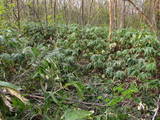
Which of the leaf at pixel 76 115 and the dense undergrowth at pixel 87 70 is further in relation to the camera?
the dense undergrowth at pixel 87 70

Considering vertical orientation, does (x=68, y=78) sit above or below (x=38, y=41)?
below

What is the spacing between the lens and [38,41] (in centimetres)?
511

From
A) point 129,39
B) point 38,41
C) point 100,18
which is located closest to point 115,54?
point 129,39

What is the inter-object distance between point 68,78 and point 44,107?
1.69 meters

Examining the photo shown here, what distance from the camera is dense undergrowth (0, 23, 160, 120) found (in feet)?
4.64

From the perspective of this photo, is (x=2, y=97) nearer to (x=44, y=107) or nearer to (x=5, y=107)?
(x=5, y=107)

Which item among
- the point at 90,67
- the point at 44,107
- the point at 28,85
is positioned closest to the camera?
the point at 44,107

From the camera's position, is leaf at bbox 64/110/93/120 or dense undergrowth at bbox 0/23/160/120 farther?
dense undergrowth at bbox 0/23/160/120

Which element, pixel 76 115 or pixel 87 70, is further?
pixel 87 70

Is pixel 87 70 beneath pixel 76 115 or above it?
beneath

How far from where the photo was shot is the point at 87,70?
11.8 feet

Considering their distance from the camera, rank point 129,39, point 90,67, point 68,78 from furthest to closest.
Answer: point 129,39
point 90,67
point 68,78

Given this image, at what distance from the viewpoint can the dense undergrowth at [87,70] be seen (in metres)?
1.41

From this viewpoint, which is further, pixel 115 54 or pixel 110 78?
pixel 115 54
